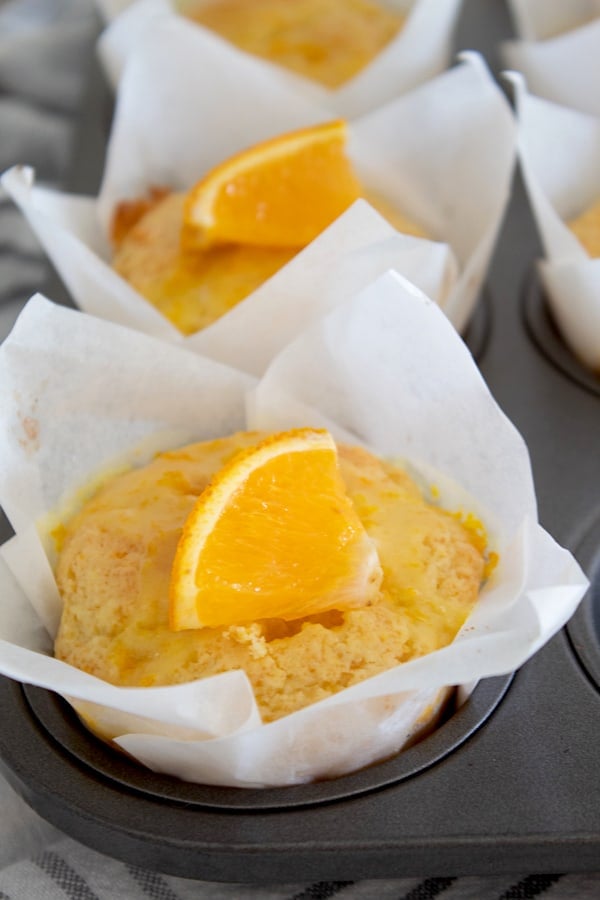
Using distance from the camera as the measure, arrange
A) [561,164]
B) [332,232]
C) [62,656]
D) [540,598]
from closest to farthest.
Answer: [540,598] < [62,656] < [332,232] < [561,164]

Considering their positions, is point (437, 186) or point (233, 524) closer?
point (233, 524)

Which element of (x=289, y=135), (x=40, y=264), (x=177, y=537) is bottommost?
(x=40, y=264)

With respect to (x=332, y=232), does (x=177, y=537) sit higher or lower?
lower

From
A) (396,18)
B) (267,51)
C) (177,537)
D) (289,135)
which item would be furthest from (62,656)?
(396,18)

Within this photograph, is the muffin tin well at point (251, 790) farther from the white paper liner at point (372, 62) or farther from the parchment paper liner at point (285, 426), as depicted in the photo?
the white paper liner at point (372, 62)

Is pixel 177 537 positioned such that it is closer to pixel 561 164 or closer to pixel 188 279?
pixel 188 279

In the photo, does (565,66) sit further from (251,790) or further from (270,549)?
(251,790)

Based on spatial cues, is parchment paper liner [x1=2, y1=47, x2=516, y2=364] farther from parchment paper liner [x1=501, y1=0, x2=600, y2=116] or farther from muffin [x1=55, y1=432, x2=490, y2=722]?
parchment paper liner [x1=501, y1=0, x2=600, y2=116]
